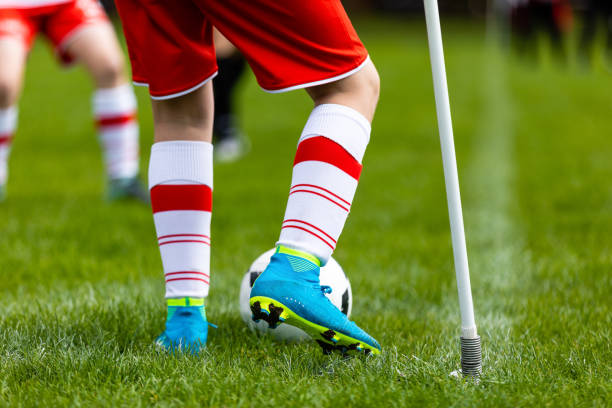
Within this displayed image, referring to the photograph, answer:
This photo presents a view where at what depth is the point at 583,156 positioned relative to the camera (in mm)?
6793

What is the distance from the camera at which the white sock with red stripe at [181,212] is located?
2.30 meters

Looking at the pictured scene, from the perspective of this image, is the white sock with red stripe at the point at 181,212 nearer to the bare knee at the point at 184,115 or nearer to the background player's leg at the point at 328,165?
the bare knee at the point at 184,115

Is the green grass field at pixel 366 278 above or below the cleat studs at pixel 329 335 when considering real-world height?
below

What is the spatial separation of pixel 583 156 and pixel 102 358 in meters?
5.71

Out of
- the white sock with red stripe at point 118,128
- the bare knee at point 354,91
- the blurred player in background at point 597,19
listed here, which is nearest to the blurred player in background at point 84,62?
the white sock with red stripe at point 118,128

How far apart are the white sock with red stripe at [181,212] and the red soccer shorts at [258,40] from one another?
22 centimetres

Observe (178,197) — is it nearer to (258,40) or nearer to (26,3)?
(258,40)

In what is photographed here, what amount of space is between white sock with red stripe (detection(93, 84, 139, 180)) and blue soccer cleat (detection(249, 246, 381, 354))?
334cm

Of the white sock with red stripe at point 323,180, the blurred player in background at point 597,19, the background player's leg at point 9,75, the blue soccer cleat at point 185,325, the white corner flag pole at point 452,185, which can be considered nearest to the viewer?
the white corner flag pole at point 452,185

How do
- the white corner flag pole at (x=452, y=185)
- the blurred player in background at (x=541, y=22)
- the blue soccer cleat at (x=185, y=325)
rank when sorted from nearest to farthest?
the white corner flag pole at (x=452, y=185) < the blue soccer cleat at (x=185, y=325) < the blurred player in background at (x=541, y=22)

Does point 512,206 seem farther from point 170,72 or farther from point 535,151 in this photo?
point 170,72

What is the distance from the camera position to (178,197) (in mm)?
2311

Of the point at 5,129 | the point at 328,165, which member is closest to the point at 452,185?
the point at 328,165

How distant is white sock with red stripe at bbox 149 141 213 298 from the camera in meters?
2.30
